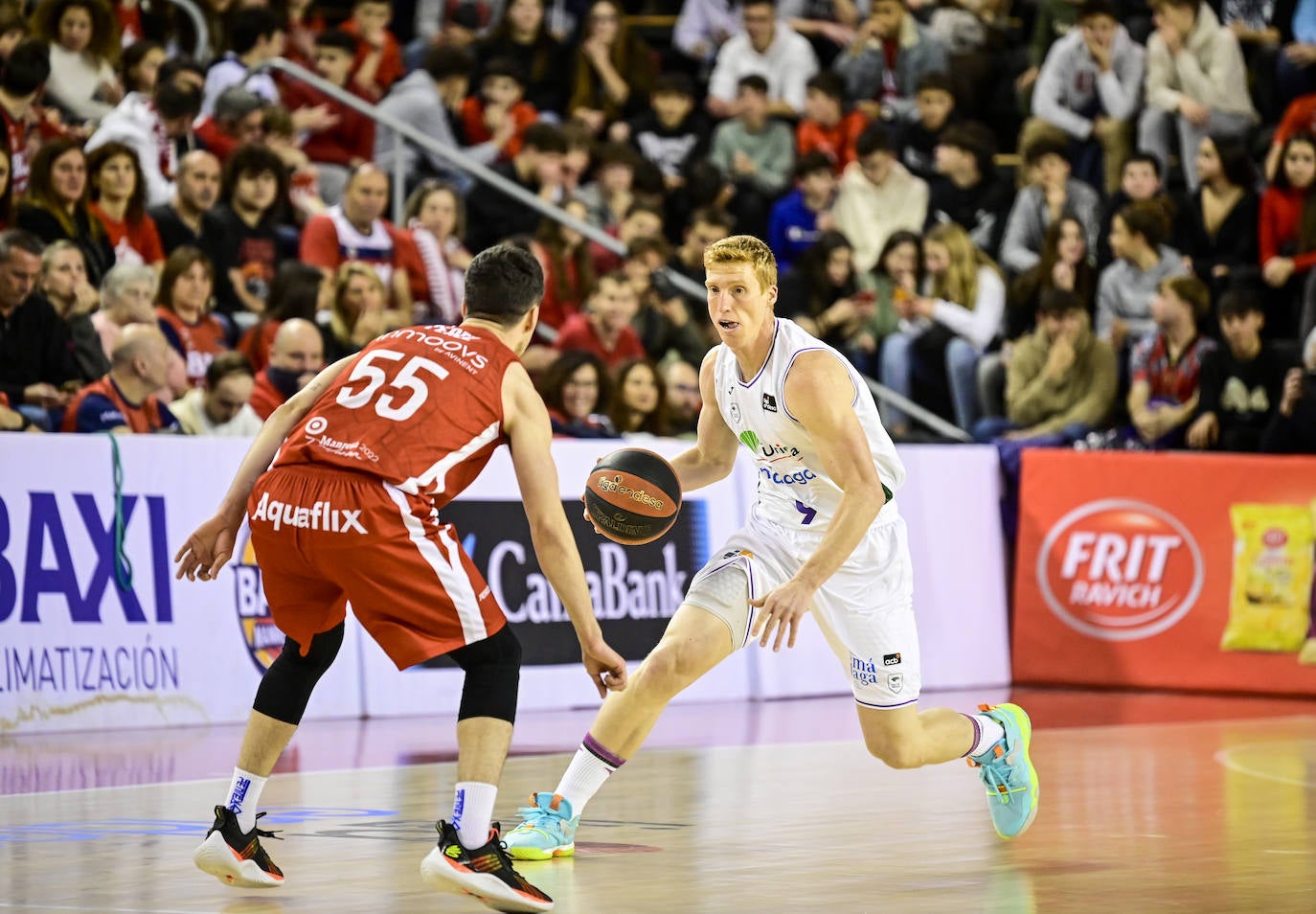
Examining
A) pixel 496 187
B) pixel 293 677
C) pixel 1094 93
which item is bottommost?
pixel 293 677

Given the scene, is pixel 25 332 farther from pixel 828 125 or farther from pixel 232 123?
pixel 828 125

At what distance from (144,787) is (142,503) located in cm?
262

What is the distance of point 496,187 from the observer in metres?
15.6

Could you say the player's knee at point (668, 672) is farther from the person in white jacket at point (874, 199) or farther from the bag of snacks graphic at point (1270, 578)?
the person in white jacket at point (874, 199)

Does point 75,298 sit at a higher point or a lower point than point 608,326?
higher

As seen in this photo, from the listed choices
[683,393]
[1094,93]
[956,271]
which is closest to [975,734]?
[683,393]

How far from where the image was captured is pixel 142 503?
1061cm

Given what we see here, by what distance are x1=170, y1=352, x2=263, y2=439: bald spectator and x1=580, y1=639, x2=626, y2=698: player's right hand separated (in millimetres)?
6168

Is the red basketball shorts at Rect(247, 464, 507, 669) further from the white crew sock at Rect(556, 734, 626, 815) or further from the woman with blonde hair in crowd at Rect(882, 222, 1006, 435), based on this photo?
the woman with blonde hair in crowd at Rect(882, 222, 1006, 435)

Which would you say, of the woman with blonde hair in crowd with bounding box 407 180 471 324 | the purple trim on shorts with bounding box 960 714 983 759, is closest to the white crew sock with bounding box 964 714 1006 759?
the purple trim on shorts with bounding box 960 714 983 759

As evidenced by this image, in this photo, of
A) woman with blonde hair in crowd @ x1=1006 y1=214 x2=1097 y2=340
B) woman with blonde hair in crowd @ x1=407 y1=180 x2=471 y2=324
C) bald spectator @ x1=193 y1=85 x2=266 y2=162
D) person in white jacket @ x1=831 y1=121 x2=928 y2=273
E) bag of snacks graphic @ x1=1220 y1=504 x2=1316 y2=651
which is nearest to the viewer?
bag of snacks graphic @ x1=1220 y1=504 x2=1316 y2=651

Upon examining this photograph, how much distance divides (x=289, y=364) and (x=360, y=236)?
2.23 m

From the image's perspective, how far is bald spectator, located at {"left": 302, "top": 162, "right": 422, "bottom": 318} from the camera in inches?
540

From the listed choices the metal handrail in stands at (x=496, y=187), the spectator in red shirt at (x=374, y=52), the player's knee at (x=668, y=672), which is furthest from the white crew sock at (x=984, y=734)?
the spectator in red shirt at (x=374, y=52)
